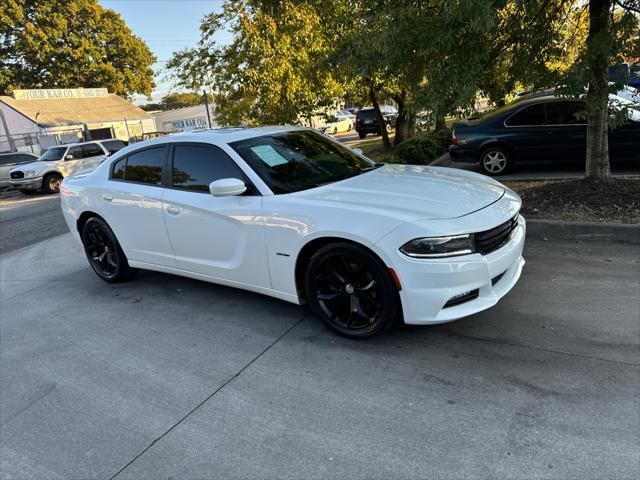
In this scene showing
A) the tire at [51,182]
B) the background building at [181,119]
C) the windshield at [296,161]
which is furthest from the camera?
the background building at [181,119]

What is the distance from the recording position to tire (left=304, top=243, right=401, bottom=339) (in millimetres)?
3518

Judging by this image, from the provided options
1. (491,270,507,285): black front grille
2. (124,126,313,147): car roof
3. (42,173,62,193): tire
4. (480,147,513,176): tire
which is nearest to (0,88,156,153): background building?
(42,173,62,193): tire

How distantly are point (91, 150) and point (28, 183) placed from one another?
2.72 meters

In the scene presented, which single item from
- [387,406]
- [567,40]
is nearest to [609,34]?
[567,40]

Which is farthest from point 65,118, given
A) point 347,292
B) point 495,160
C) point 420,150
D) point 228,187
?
point 347,292

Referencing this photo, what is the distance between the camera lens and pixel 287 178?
13.9ft

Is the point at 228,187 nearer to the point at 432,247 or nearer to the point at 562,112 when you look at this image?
the point at 432,247

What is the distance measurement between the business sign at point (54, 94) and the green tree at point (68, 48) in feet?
18.7

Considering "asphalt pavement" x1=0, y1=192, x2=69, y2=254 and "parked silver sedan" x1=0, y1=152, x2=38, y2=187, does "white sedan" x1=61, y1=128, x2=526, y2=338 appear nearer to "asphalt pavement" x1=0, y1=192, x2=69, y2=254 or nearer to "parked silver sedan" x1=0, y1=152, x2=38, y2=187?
"asphalt pavement" x1=0, y1=192, x2=69, y2=254

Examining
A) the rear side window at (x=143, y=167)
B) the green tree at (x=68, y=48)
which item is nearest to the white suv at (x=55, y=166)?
the rear side window at (x=143, y=167)

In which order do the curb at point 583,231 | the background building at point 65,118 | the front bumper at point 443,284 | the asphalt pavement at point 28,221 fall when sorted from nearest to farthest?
1. the front bumper at point 443,284
2. the curb at point 583,231
3. the asphalt pavement at point 28,221
4. the background building at point 65,118

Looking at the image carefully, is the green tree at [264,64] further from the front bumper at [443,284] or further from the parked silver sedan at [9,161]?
the parked silver sedan at [9,161]

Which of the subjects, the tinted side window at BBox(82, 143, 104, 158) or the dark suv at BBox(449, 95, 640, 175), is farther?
the tinted side window at BBox(82, 143, 104, 158)

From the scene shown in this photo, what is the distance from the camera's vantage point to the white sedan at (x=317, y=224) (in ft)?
11.1
